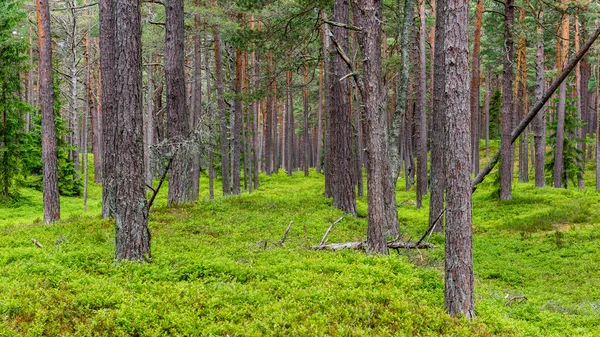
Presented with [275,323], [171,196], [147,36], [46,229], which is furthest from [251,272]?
[147,36]

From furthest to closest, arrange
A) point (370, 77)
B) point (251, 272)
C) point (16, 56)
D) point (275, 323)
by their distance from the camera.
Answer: point (16, 56) → point (370, 77) → point (251, 272) → point (275, 323)

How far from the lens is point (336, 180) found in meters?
13.9

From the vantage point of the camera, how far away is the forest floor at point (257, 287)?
491 cm

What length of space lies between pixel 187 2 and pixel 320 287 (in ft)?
50.5

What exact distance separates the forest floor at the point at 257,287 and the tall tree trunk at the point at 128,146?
420 millimetres

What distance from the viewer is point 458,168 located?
17.9 ft

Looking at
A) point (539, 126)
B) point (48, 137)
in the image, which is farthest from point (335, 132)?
point (539, 126)

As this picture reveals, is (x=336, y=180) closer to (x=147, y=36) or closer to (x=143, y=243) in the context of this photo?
(x=143, y=243)

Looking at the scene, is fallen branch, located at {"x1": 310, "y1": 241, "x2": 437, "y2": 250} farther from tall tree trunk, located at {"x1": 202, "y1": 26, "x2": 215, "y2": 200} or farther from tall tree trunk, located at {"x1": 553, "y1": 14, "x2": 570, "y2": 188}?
tall tree trunk, located at {"x1": 553, "y1": 14, "x2": 570, "y2": 188}

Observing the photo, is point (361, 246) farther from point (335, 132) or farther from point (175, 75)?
point (175, 75)

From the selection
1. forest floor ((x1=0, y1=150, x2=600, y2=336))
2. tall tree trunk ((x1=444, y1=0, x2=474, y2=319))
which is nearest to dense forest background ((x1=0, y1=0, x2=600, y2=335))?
tall tree trunk ((x1=444, y1=0, x2=474, y2=319))

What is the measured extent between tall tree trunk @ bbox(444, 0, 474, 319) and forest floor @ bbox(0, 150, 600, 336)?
12.8 inches

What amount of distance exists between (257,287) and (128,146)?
2954 mm

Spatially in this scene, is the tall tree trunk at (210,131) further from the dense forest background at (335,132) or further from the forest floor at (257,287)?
the forest floor at (257,287)
